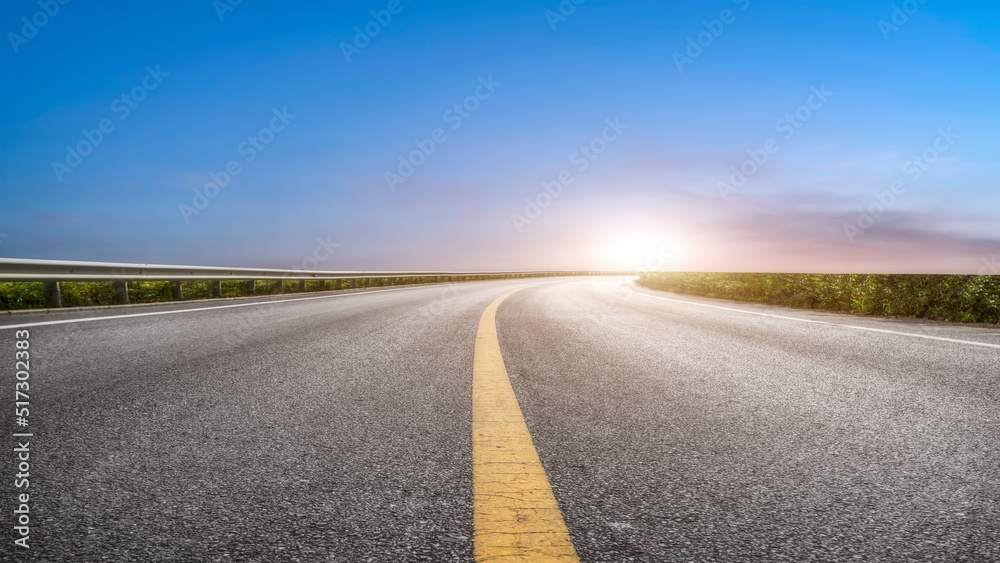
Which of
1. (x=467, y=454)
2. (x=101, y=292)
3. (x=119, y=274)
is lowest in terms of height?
(x=467, y=454)

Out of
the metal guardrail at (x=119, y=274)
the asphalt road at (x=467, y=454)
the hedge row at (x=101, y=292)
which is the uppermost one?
the metal guardrail at (x=119, y=274)

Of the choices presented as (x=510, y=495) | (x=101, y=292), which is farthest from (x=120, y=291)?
(x=510, y=495)

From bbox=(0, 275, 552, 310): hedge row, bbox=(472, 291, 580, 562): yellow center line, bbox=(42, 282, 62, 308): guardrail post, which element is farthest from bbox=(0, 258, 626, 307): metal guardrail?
bbox=(472, 291, 580, 562): yellow center line

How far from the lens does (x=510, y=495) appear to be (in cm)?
156

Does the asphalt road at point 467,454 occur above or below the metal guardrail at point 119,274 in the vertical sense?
below

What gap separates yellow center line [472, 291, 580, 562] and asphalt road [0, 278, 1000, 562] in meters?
0.05

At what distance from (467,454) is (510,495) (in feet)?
1.25

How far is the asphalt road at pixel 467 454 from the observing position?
1.32 m

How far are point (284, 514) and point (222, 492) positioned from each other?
28 centimetres

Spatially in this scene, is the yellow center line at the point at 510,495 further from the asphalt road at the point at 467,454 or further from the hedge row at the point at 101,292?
the hedge row at the point at 101,292

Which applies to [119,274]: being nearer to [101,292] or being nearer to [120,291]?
[120,291]

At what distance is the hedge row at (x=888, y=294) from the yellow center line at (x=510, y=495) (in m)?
9.34

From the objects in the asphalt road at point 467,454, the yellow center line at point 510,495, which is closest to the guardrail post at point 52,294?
the asphalt road at point 467,454

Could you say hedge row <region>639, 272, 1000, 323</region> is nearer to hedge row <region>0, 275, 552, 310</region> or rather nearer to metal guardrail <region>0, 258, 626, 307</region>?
metal guardrail <region>0, 258, 626, 307</region>
